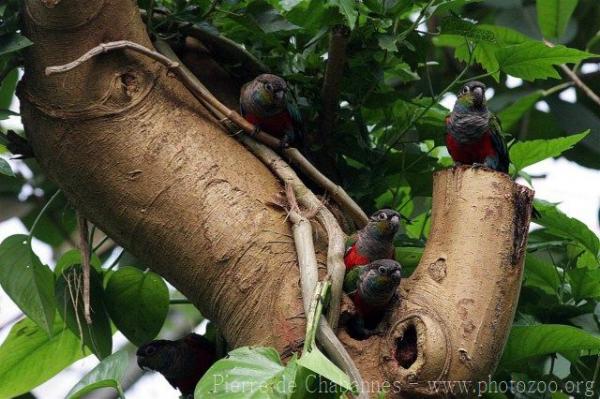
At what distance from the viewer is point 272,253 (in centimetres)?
266

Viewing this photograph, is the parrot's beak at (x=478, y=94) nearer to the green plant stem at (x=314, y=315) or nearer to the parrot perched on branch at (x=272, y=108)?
the parrot perched on branch at (x=272, y=108)

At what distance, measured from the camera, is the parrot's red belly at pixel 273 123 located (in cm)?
320

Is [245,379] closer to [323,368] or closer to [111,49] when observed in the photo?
[323,368]

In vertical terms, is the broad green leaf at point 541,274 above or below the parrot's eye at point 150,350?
above

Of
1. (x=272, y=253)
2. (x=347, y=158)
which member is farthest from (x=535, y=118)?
(x=272, y=253)

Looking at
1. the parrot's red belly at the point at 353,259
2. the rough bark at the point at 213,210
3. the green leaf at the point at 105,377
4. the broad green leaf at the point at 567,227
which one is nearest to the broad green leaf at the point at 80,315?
the rough bark at the point at 213,210

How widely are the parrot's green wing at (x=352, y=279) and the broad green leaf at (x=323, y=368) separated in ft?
1.87

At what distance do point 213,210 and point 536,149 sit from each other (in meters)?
1.33

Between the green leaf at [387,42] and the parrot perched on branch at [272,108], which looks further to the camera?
the parrot perched on branch at [272,108]

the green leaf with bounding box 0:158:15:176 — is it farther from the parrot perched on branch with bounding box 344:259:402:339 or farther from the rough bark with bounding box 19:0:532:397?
the parrot perched on branch with bounding box 344:259:402:339

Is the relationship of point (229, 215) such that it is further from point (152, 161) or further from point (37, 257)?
point (37, 257)

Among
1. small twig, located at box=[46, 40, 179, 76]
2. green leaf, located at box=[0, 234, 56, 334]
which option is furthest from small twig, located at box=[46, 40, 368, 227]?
green leaf, located at box=[0, 234, 56, 334]

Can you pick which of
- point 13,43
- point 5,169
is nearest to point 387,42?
point 13,43

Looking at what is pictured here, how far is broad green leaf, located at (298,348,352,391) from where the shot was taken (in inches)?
82.3
